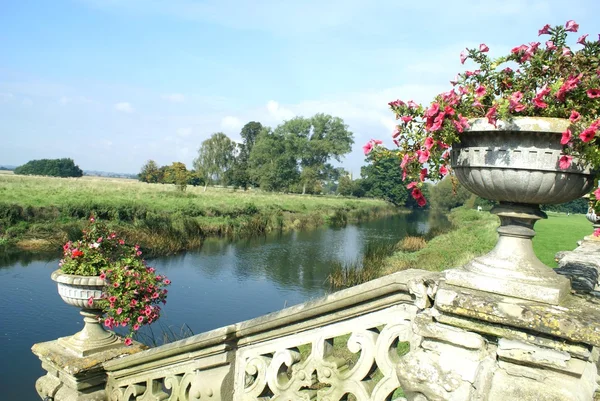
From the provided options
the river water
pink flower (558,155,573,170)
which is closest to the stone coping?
pink flower (558,155,573,170)

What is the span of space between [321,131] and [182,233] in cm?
5221

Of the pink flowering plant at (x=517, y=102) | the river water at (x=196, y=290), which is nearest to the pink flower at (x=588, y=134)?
the pink flowering plant at (x=517, y=102)

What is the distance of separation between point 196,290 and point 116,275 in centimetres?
1147

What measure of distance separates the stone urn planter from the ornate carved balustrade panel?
6.53 feet

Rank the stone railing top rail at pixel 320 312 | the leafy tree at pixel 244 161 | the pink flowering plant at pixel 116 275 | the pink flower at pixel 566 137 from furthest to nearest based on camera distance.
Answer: the leafy tree at pixel 244 161 → the pink flowering plant at pixel 116 275 → the stone railing top rail at pixel 320 312 → the pink flower at pixel 566 137

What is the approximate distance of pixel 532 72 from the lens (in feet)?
7.18

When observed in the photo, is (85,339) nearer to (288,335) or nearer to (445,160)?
(288,335)

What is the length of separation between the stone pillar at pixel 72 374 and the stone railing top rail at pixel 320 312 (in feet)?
3.37

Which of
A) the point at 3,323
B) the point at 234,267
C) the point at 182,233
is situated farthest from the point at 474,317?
the point at 182,233

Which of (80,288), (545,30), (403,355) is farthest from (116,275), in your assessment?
(545,30)

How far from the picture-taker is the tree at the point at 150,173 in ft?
272

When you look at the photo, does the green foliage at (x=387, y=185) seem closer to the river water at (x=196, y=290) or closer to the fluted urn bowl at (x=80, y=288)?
the river water at (x=196, y=290)

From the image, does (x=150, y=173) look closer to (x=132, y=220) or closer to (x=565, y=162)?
(x=132, y=220)

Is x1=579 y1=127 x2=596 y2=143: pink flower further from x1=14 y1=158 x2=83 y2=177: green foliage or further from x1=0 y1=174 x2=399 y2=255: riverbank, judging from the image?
x1=14 y1=158 x2=83 y2=177: green foliage
